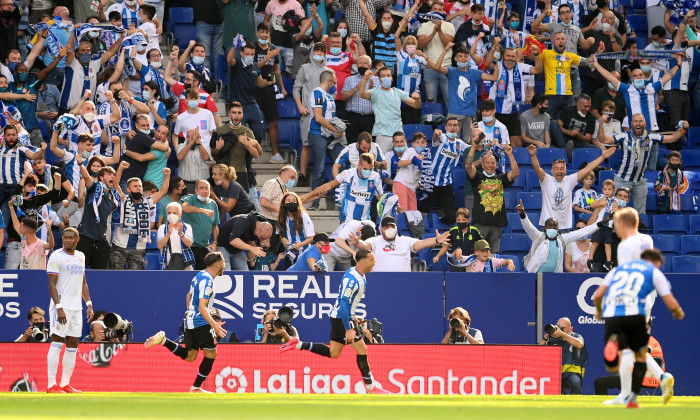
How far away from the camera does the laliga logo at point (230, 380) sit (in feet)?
52.5

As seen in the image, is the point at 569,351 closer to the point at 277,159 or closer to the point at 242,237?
the point at 242,237

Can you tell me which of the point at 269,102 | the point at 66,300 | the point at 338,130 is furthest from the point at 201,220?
the point at 269,102

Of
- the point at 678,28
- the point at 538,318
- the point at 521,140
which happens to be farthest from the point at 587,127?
the point at 538,318

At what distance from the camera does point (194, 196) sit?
57.5ft

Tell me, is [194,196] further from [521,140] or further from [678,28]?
[678,28]

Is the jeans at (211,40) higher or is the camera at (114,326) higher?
the jeans at (211,40)

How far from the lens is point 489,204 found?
1872 cm

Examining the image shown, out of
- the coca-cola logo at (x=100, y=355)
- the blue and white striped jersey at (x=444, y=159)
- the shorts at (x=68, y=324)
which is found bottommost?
the coca-cola logo at (x=100, y=355)

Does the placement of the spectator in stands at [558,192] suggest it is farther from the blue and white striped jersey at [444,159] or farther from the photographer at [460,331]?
the photographer at [460,331]

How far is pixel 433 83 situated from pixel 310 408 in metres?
11.5

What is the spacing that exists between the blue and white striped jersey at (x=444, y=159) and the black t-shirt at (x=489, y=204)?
65 cm

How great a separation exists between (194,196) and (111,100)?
2309 millimetres

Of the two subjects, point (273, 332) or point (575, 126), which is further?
point (575, 126)

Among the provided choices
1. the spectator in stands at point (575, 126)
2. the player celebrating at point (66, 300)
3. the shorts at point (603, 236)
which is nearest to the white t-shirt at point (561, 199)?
the shorts at point (603, 236)
